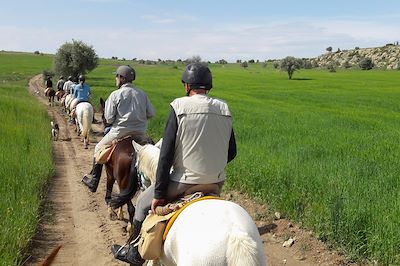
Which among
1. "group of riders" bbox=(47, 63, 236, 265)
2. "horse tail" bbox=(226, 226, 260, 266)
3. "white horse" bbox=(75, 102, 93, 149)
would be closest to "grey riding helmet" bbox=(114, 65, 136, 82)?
"group of riders" bbox=(47, 63, 236, 265)

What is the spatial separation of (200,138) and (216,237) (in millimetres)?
963

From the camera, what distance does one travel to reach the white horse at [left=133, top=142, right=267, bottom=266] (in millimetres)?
3201

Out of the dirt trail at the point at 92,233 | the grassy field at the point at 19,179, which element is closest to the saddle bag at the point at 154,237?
the grassy field at the point at 19,179

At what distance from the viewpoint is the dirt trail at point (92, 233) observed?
240 inches

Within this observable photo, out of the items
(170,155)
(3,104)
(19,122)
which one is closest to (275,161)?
(170,155)

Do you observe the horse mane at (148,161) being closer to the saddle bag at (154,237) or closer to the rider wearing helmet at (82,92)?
the saddle bag at (154,237)

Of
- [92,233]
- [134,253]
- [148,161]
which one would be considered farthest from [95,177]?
[134,253]

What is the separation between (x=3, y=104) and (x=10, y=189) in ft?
43.1

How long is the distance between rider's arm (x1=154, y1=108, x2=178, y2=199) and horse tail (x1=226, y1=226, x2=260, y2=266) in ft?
3.50

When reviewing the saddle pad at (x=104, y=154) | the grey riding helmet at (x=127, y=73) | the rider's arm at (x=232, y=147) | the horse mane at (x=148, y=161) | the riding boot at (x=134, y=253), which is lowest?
the riding boot at (x=134, y=253)

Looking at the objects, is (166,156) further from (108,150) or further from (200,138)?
(108,150)

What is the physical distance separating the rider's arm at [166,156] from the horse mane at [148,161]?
57.1 inches

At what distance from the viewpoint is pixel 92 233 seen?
7074mm

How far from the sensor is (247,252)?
318cm
